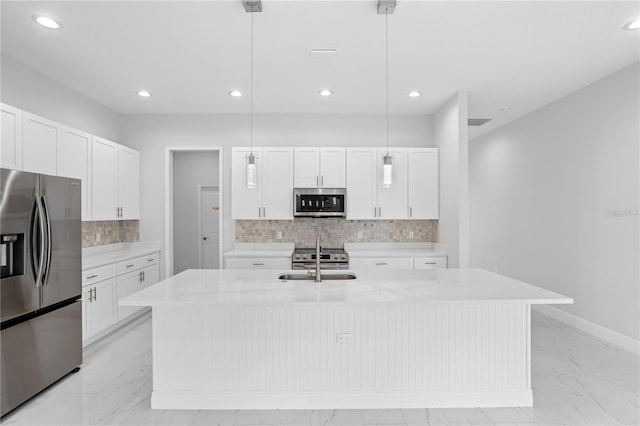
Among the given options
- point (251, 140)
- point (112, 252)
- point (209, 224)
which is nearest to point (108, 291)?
point (112, 252)

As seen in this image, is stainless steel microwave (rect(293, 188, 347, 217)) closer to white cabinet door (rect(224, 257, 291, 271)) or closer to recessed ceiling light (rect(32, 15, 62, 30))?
white cabinet door (rect(224, 257, 291, 271))

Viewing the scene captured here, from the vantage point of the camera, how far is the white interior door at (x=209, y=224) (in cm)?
659

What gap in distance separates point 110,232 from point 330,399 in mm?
3955

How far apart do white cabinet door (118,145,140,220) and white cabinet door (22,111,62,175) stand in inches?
46.9

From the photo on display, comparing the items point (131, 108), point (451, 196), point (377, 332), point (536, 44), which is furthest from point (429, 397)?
point (131, 108)

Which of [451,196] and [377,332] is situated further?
[451,196]

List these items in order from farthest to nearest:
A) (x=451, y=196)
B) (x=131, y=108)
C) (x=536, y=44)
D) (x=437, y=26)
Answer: (x=131, y=108), (x=451, y=196), (x=536, y=44), (x=437, y=26)

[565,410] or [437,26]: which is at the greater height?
[437,26]

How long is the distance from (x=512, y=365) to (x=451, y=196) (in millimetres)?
2400

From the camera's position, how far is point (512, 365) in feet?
8.49

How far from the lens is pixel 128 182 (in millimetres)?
4922

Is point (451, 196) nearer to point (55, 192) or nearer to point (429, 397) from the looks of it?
point (429, 397)

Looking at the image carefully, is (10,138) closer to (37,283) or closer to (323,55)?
(37,283)

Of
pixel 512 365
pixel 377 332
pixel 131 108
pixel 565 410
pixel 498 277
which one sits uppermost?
pixel 131 108
